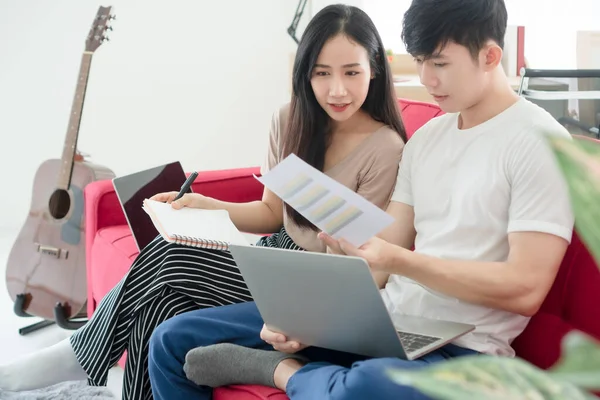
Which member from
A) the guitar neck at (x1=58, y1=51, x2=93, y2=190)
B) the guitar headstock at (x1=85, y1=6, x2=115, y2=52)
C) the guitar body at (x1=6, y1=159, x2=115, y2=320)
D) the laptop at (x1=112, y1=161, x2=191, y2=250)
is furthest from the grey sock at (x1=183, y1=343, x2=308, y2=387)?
the guitar headstock at (x1=85, y1=6, x2=115, y2=52)

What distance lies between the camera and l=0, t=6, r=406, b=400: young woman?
1592 millimetres

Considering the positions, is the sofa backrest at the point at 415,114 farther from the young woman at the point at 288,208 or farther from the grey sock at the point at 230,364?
the grey sock at the point at 230,364

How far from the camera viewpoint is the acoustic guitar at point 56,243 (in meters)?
2.44

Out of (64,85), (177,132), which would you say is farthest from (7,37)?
(177,132)

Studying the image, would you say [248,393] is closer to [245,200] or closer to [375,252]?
[375,252]

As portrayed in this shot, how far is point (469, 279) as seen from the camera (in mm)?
1200

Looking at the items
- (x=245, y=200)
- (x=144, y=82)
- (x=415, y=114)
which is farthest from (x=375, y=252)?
(x=144, y=82)

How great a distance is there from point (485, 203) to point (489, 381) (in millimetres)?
1029

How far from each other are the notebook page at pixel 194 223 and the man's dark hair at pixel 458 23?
522mm

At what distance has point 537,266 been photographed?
1170 millimetres

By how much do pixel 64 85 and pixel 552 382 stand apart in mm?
3785

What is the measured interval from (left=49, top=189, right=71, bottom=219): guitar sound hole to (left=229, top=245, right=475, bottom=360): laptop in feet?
4.62

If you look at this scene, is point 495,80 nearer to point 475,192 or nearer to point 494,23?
point 494,23

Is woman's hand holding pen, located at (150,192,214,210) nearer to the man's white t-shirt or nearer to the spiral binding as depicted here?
the spiral binding
